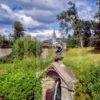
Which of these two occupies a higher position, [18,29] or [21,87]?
[18,29]

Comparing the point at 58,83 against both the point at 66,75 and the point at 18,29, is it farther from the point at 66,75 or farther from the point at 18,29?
the point at 18,29

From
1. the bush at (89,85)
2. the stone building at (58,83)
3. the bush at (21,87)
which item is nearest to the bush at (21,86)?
the bush at (21,87)

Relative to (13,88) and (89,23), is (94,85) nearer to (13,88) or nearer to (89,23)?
(13,88)

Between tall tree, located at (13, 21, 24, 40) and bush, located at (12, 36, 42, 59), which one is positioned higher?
tall tree, located at (13, 21, 24, 40)

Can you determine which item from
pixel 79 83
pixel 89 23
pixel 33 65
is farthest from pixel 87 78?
pixel 89 23

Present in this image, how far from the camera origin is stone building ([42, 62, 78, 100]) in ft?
48.2

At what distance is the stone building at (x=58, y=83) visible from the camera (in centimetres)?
1470

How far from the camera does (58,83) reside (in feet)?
51.4

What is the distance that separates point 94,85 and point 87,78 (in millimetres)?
634

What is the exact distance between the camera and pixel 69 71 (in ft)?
51.5

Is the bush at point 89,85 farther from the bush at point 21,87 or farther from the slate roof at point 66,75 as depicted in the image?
the bush at point 21,87

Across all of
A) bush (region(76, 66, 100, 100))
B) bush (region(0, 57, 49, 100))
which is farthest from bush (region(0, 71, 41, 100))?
bush (region(76, 66, 100, 100))

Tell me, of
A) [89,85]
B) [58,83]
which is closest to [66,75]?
[58,83]

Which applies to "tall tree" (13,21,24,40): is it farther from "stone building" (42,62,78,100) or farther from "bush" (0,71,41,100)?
"stone building" (42,62,78,100)
